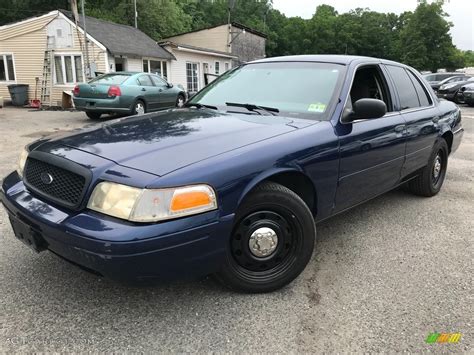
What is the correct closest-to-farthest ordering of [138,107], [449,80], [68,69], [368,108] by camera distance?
[368,108]
[138,107]
[68,69]
[449,80]

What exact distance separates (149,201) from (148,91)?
11.5 metres

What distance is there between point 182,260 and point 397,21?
89.9 metres

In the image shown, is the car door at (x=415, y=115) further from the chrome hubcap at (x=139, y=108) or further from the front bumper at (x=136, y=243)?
the chrome hubcap at (x=139, y=108)

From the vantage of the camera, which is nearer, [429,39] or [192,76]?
[192,76]

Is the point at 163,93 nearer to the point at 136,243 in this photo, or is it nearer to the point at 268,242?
the point at 268,242

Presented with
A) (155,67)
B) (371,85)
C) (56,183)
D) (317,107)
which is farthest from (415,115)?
(155,67)

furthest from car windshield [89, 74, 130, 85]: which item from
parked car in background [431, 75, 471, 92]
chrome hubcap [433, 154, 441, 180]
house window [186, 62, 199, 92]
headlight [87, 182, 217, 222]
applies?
parked car in background [431, 75, 471, 92]

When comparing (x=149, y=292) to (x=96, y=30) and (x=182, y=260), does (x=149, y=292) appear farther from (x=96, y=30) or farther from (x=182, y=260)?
(x=96, y=30)

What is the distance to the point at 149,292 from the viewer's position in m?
2.73

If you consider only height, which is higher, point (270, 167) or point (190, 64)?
point (190, 64)

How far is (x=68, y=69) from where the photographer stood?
18.9 m

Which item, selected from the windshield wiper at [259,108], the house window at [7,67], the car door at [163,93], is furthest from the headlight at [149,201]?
the house window at [7,67]

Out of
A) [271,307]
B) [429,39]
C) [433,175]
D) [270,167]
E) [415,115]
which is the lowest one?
[271,307]

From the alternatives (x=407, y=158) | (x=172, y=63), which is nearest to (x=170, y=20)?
(x=172, y=63)
